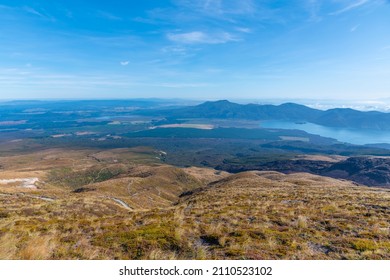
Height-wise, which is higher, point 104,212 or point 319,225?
point 319,225

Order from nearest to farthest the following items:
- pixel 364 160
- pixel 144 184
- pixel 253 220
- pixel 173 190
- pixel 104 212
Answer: pixel 253 220 < pixel 104 212 < pixel 144 184 < pixel 173 190 < pixel 364 160

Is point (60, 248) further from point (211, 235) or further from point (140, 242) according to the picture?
point (211, 235)

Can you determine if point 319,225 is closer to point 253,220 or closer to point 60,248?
point 253,220

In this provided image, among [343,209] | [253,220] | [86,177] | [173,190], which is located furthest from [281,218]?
[86,177]

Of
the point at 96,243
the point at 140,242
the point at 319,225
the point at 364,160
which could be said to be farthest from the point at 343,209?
the point at 364,160

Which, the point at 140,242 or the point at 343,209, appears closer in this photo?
the point at 140,242
